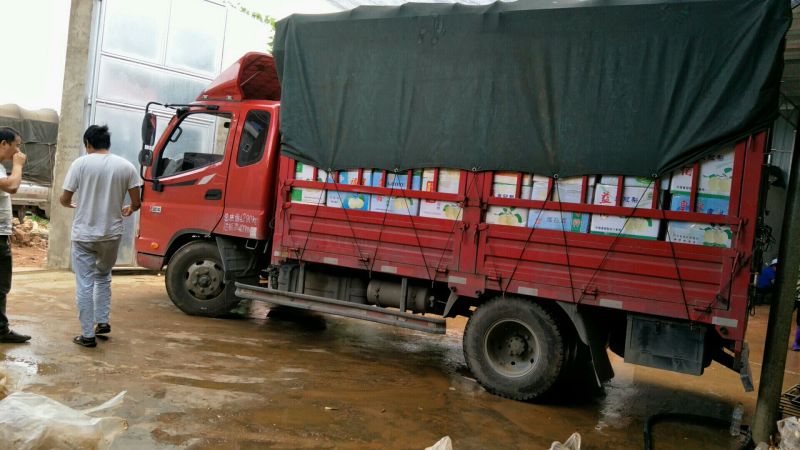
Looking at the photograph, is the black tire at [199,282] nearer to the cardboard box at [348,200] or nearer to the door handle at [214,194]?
the door handle at [214,194]

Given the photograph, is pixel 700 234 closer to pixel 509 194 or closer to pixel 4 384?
pixel 509 194

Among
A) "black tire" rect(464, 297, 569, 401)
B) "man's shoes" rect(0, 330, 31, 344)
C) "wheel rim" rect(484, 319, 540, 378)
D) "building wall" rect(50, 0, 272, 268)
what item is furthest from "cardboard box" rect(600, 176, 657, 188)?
"building wall" rect(50, 0, 272, 268)

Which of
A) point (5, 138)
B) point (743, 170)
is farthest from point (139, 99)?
point (743, 170)

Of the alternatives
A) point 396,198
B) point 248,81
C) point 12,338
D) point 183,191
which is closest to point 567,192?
point 396,198

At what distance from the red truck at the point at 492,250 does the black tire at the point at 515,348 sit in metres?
0.01

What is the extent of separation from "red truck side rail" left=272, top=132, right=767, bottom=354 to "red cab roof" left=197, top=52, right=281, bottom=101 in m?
1.46

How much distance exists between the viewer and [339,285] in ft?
20.9

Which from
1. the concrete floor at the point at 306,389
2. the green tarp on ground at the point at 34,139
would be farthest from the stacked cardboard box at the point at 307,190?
the green tarp on ground at the point at 34,139

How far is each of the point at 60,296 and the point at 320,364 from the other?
13.0 ft

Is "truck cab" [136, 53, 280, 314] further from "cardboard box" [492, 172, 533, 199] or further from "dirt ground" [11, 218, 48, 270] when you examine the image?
"dirt ground" [11, 218, 48, 270]

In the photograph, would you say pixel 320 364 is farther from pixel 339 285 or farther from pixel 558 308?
pixel 558 308

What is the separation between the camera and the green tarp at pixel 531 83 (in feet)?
15.2

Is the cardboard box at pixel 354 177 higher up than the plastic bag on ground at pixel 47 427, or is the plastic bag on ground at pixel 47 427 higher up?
the cardboard box at pixel 354 177

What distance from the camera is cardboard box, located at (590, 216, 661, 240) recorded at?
476cm
